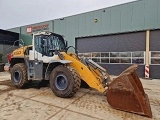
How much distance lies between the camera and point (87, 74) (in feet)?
15.3

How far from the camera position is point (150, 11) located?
10031mm

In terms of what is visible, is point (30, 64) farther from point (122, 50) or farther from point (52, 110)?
point (122, 50)

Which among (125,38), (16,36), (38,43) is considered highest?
(16,36)

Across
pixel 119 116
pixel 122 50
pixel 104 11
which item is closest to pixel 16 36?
pixel 104 11

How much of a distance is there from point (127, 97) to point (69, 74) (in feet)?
6.26

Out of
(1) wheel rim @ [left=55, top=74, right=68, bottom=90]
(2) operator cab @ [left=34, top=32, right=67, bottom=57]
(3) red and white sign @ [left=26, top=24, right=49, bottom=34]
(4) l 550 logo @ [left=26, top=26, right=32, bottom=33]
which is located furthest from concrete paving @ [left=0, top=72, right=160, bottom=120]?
(4) l 550 logo @ [left=26, top=26, right=32, bottom=33]

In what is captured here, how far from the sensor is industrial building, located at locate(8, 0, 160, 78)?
1012 centimetres

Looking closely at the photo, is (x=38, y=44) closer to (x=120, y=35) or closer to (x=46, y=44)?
(x=46, y=44)

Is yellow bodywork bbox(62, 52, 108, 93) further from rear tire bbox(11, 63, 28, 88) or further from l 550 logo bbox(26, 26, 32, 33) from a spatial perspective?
l 550 logo bbox(26, 26, 32, 33)

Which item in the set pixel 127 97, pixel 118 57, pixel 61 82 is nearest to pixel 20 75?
pixel 61 82

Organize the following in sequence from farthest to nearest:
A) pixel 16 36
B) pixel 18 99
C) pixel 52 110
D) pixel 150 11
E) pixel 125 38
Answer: pixel 16 36
pixel 125 38
pixel 150 11
pixel 18 99
pixel 52 110

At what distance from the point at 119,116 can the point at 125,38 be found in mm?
8827

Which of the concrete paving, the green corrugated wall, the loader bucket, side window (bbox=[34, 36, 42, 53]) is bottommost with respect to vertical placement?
the concrete paving

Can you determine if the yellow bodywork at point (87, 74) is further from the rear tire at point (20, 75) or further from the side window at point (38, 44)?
the rear tire at point (20, 75)
